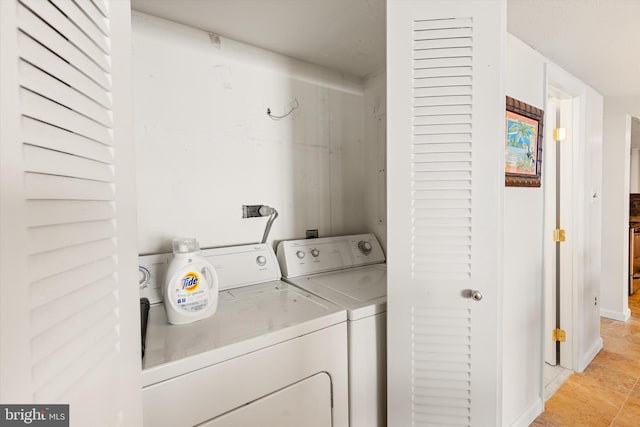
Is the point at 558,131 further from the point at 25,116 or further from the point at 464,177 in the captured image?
the point at 25,116

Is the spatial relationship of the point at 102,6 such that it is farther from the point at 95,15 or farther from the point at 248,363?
the point at 248,363

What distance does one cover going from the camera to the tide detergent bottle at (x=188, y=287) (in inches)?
45.8

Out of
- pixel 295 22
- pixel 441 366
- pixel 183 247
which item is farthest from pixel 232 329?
pixel 295 22

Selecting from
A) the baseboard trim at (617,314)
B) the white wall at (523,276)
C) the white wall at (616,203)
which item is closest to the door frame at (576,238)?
the white wall at (523,276)

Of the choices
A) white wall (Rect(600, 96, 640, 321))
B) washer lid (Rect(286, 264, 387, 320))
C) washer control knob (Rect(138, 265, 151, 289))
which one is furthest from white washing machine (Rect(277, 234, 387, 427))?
white wall (Rect(600, 96, 640, 321))

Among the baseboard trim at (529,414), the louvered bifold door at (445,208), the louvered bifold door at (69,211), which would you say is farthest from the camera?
the baseboard trim at (529,414)

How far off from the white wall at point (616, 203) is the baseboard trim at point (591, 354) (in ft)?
2.53

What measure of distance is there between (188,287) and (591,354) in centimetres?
330

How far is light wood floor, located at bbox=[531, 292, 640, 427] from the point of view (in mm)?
1859

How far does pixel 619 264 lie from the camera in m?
3.12

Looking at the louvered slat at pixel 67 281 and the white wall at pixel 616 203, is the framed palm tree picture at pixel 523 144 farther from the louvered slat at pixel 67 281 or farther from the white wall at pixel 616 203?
the white wall at pixel 616 203

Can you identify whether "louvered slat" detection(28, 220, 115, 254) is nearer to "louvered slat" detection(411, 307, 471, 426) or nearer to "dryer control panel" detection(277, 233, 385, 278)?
"louvered slat" detection(411, 307, 471, 426)

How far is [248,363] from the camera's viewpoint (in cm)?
102

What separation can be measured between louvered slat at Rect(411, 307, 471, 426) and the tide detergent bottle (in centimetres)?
87
